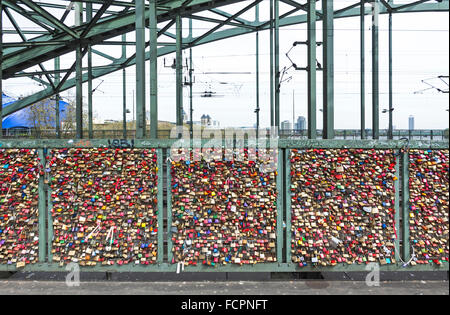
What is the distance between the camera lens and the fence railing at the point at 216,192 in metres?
5.52

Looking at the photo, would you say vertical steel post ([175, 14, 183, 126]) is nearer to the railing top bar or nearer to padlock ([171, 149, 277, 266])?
the railing top bar

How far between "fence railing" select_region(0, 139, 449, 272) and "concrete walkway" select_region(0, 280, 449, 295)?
23 cm

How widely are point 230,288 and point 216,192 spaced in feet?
5.01

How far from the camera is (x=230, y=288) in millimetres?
5285

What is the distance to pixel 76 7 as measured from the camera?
18.5m

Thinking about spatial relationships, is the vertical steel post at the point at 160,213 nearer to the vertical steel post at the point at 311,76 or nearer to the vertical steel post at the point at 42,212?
the vertical steel post at the point at 42,212

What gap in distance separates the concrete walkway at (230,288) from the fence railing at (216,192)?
0.23 meters

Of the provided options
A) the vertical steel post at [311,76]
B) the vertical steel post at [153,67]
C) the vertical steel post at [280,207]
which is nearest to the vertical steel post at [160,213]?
the vertical steel post at [280,207]

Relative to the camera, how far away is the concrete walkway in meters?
5.16

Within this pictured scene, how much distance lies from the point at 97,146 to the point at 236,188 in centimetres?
242

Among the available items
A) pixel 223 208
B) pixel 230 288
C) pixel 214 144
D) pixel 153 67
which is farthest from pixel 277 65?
pixel 230 288

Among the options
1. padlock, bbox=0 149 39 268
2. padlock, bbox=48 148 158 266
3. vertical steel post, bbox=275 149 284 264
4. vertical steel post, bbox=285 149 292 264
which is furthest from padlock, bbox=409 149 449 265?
padlock, bbox=0 149 39 268

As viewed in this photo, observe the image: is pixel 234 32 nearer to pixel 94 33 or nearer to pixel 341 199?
pixel 94 33

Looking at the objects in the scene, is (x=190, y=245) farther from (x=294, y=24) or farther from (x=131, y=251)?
(x=294, y=24)
